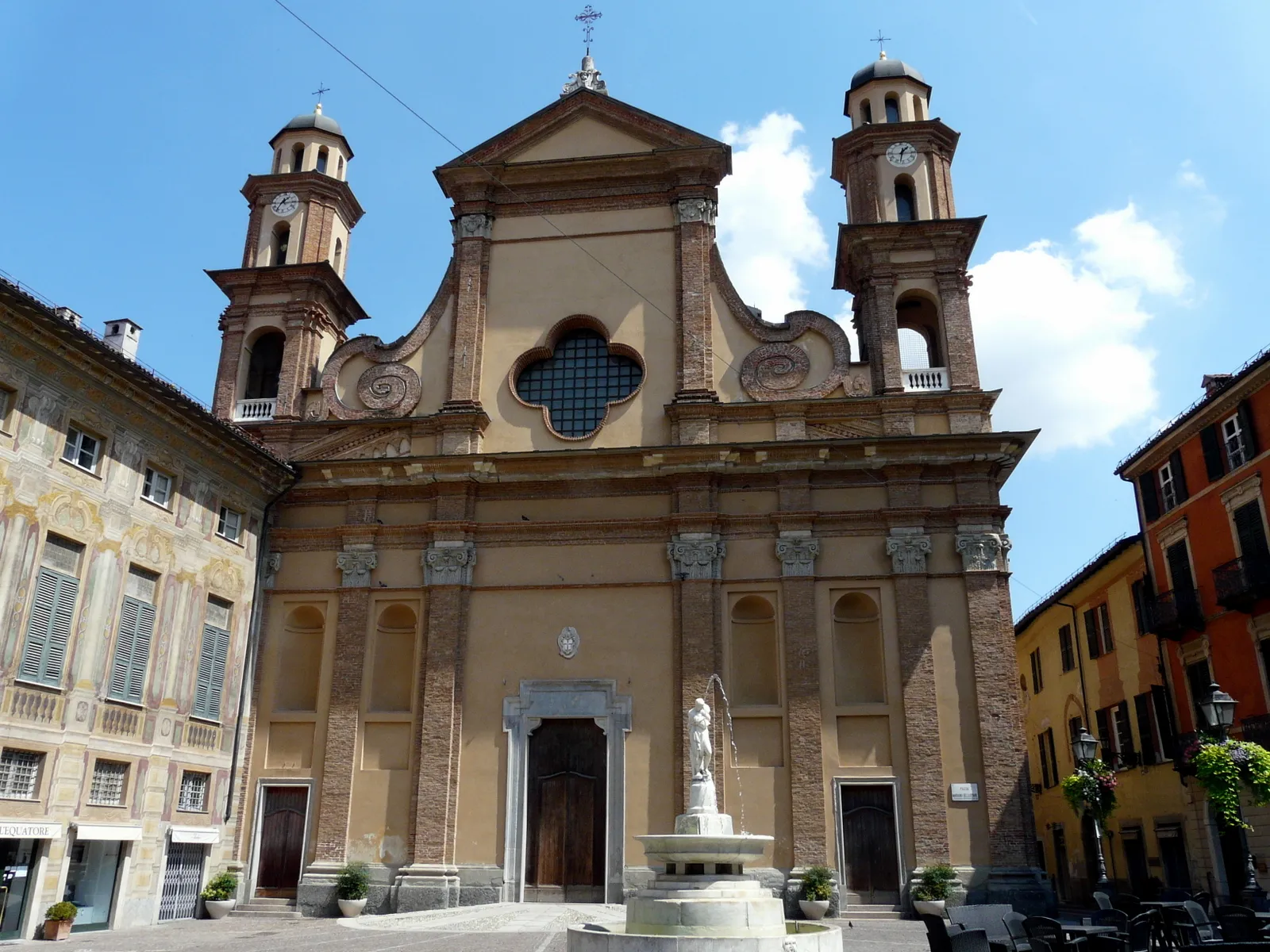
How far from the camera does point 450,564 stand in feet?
75.3

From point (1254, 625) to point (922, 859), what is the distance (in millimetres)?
10170

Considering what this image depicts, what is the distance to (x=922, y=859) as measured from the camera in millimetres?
19953

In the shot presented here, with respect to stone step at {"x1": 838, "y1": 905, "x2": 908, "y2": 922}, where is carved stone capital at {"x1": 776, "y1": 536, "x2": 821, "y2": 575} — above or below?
above

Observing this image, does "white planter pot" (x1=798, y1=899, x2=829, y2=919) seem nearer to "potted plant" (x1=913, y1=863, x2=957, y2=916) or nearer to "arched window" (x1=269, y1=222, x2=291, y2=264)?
"potted plant" (x1=913, y1=863, x2=957, y2=916)

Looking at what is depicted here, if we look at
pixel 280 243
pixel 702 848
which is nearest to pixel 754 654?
pixel 702 848

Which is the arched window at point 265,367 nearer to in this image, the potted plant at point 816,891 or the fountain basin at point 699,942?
the potted plant at point 816,891

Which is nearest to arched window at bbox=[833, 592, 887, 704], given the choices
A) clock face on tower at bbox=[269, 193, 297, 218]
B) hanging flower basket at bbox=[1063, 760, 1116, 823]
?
hanging flower basket at bbox=[1063, 760, 1116, 823]

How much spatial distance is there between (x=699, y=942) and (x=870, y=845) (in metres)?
9.86

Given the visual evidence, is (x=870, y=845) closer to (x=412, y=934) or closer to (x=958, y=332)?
(x=412, y=934)

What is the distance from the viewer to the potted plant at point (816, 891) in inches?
763

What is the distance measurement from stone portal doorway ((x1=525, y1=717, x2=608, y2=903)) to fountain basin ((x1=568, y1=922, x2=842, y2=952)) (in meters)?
8.70

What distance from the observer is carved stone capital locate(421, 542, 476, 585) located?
75.0 ft

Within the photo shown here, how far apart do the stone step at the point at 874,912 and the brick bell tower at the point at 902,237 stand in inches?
386

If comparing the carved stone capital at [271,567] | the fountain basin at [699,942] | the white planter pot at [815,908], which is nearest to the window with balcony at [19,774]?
A: the carved stone capital at [271,567]
